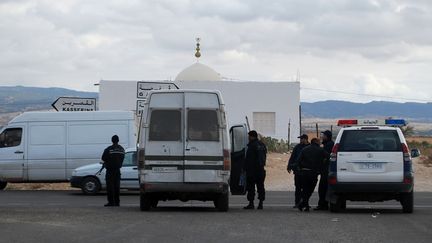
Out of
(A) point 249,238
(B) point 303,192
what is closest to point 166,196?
(B) point 303,192

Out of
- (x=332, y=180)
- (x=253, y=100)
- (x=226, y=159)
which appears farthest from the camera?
(x=253, y=100)

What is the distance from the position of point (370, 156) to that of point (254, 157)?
2.87m

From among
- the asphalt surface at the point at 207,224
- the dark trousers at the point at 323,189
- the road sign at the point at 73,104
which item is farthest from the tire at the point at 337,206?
the road sign at the point at 73,104

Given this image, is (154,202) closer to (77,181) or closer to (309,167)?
(309,167)

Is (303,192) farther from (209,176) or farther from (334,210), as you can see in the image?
(209,176)

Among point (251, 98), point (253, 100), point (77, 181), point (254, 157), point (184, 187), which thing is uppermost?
point (251, 98)

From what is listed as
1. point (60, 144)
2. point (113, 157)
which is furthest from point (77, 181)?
point (113, 157)

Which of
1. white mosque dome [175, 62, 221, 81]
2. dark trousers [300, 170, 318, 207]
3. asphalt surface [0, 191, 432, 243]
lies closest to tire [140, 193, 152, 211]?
asphalt surface [0, 191, 432, 243]

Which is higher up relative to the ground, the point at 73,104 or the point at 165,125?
the point at 73,104

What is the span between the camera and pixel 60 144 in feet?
96.5

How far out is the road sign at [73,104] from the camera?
113ft

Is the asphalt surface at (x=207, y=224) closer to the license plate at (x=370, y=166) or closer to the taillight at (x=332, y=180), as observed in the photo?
the taillight at (x=332, y=180)

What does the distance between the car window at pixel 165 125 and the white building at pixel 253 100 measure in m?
41.3

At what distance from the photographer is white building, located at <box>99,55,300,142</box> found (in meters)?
61.1
